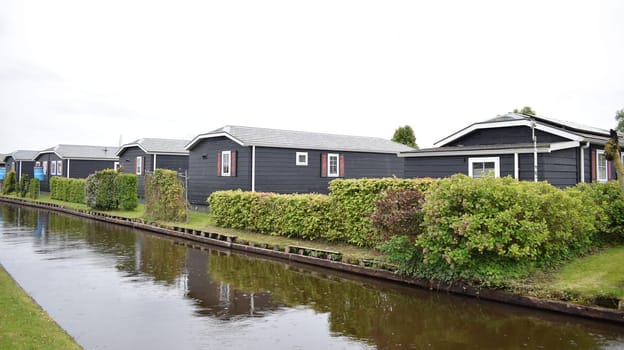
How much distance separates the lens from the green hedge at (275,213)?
51.8 feet

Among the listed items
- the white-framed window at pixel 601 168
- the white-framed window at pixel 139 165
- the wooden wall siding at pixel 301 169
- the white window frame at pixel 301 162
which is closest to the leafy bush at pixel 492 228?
the white-framed window at pixel 601 168

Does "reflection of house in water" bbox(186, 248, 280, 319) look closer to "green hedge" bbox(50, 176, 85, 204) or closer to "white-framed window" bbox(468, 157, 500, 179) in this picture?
"white-framed window" bbox(468, 157, 500, 179)

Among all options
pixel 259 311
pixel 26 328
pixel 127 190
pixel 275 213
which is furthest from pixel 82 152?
pixel 26 328

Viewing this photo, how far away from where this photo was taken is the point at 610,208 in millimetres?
12594

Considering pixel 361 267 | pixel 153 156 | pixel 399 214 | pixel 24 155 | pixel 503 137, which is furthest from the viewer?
pixel 24 155

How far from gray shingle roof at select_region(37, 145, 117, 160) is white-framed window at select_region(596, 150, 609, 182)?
38.9 metres

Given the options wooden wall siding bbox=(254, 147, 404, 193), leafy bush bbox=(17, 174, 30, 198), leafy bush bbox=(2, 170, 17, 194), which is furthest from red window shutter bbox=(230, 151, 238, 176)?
leafy bush bbox=(2, 170, 17, 194)

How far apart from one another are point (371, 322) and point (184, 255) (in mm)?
8683

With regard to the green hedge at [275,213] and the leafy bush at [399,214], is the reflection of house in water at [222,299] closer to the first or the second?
the leafy bush at [399,214]

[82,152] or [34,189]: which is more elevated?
[82,152]

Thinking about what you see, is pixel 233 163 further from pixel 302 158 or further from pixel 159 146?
pixel 159 146

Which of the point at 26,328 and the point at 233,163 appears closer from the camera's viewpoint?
the point at 26,328

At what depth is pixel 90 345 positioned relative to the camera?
23.8ft

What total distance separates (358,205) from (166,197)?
37.9 ft
